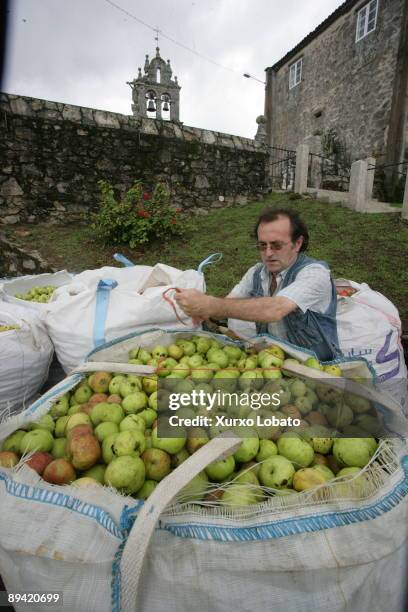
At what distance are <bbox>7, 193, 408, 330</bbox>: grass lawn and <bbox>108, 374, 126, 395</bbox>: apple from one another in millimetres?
3453

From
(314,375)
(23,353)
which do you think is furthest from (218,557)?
(23,353)

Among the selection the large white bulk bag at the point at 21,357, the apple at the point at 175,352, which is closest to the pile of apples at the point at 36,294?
the large white bulk bag at the point at 21,357

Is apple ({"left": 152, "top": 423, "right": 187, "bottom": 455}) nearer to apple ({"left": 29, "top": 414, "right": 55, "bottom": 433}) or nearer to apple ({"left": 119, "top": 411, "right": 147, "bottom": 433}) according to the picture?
apple ({"left": 119, "top": 411, "right": 147, "bottom": 433})

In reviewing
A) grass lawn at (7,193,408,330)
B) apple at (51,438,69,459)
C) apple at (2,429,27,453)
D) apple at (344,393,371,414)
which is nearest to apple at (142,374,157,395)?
apple at (51,438,69,459)

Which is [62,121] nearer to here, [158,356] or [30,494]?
[158,356]

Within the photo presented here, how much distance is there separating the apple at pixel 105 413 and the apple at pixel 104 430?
4 centimetres

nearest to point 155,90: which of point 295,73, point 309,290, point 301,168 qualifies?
point 295,73

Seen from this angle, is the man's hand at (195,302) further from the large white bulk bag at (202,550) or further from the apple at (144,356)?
the large white bulk bag at (202,550)

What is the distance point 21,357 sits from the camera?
202 cm

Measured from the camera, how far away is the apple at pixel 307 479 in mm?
1082

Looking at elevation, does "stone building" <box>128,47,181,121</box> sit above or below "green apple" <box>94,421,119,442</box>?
above

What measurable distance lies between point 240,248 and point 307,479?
19.6ft

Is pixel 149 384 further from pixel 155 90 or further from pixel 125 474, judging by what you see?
pixel 155 90

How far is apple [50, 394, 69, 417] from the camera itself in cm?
150
